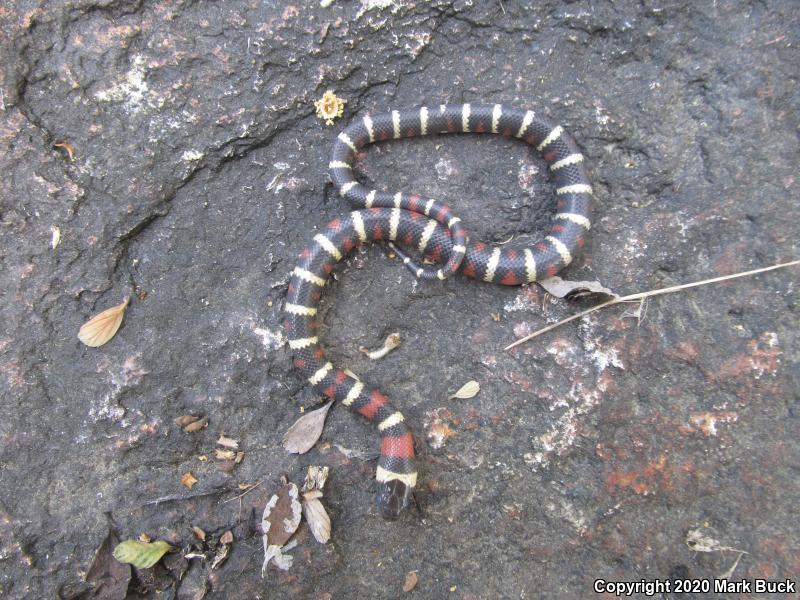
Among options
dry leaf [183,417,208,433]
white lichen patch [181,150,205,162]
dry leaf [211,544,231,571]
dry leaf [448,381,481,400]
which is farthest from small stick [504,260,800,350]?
white lichen patch [181,150,205,162]

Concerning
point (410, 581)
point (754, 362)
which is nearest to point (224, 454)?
point (410, 581)

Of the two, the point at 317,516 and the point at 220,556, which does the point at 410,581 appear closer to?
the point at 317,516

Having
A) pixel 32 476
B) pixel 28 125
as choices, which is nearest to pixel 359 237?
pixel 28 125

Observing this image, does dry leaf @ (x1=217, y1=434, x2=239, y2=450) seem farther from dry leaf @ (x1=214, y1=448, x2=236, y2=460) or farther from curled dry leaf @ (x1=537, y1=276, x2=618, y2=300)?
curled dry leaf @ (x1=537, y1=276, x2=618, y2=300)

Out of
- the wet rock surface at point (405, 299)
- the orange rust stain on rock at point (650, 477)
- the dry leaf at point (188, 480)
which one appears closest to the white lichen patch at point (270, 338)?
the wet rock surface at point (405, 299)

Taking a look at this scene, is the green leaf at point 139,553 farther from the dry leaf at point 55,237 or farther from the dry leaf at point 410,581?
the dry leaf at point 55,237

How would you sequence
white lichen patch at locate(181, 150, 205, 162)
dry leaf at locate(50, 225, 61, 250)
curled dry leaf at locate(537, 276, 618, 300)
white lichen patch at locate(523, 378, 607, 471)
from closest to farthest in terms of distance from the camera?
1. white lichen patch at locate(523, 378, 607, 471)
2. curled dry leaf at locate(537, 276, 618, 300)
3. dry leaf at locate(50, 225, 61, 250)
4. white lichen patch at locate(181, 150, 205, 162)

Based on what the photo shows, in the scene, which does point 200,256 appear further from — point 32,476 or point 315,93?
point 32,476

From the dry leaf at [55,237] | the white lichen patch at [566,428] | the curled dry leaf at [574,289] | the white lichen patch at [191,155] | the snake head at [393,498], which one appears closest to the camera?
the snake head at [393,498]
